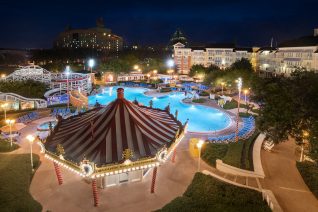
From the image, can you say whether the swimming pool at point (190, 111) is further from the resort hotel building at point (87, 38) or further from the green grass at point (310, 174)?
the resort hotel building at point (87, 38)

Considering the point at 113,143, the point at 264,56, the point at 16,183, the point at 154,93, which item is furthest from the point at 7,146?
the point at 264,56

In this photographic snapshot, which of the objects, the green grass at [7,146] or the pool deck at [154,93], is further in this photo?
the pool deck at [154,93]

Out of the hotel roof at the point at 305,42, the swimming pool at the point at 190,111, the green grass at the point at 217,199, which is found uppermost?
the hotel roof at the point at 305,42

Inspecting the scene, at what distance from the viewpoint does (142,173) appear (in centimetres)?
1894

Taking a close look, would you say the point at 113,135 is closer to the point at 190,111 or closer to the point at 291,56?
the point at 190,111

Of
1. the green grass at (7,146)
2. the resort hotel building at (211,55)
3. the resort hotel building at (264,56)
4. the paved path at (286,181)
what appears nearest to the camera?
the paved path at (286,181)

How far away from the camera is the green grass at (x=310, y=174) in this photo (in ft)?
56.5

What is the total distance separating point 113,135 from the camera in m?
16.4

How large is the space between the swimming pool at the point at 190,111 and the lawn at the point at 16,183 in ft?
64.1

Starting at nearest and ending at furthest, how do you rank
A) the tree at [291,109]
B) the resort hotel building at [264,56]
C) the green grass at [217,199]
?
the green grass at [217,199] < the tree at [291,109] < the resort hotel building at [264,56]

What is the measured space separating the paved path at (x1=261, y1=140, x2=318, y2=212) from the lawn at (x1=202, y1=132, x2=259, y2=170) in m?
1.41

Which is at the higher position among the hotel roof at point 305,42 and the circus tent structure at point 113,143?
the hotel roof at point 305,42

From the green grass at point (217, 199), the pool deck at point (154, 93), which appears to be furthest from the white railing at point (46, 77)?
the green grass at point (217, 199)

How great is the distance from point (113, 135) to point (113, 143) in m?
0.61
